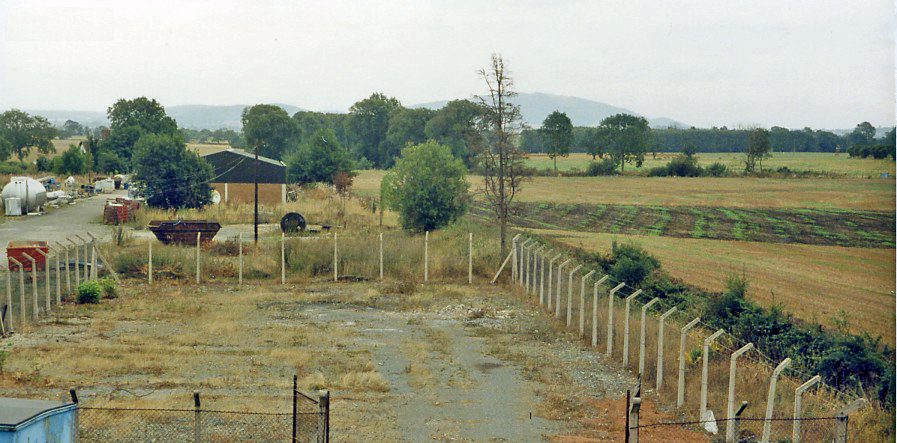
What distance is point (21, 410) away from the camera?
1061 centimetres

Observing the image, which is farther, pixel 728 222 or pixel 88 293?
pixel 728 222

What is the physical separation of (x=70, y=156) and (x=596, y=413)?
95.6 m

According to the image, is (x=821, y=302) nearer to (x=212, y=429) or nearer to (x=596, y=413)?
(x=596, y=413)

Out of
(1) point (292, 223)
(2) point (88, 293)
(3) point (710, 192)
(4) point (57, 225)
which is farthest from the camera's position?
(3) point (710, 192)

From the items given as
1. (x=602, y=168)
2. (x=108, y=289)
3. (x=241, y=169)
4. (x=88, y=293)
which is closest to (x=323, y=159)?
(x=241, y=169)

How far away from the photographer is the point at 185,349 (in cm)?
2147

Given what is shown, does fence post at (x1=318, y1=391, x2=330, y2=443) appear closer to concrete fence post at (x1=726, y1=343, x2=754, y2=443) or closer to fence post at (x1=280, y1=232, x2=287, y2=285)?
concrete fence post at (x1=726, y1=343, x2=754, y2=443)

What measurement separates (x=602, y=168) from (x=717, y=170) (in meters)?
16.8

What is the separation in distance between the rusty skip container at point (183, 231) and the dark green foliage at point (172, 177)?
841 inches

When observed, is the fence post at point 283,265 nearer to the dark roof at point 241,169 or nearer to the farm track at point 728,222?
the farm track at point 728,222

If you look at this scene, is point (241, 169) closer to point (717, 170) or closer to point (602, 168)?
point (717, 170)

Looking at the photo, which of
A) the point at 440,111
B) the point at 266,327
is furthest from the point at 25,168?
the point at 266,327

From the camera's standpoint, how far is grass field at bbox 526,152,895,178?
156ft

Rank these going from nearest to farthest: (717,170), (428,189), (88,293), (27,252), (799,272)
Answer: (88,293)
(27,252)
(799,272)
(428,189)
(717,170)
